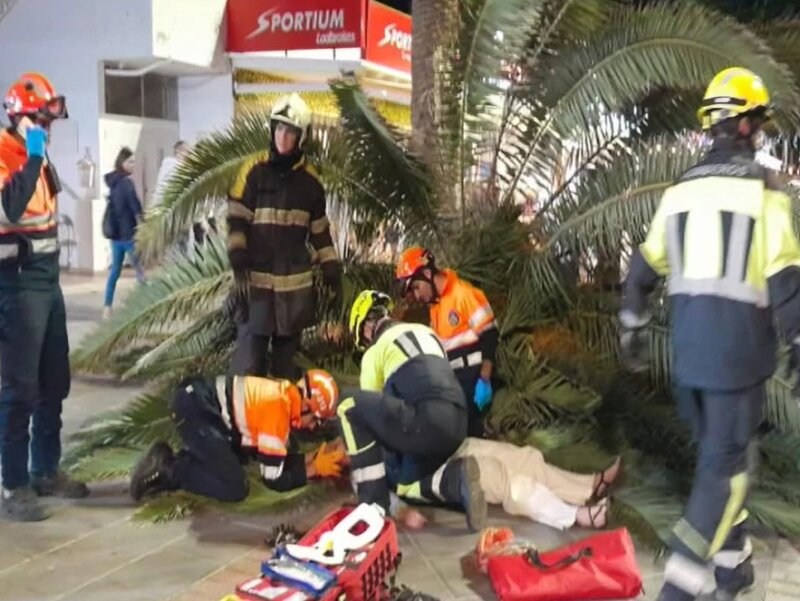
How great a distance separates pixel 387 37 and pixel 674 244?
1454 cm

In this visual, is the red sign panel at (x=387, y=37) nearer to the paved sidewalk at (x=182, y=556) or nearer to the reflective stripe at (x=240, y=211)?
the reflective stripe at (x=240, y=211)

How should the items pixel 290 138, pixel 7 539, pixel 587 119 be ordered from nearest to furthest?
pixel 7 539 → pixel 290 138 → pixel 587 119

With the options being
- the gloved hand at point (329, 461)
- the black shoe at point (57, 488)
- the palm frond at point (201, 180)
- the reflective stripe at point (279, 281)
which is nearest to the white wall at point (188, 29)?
the palm frond at point (201, 180)

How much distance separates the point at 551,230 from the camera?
20.7 feet

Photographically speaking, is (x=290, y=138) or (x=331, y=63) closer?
(x=290, y=138)

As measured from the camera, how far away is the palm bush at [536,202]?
5793 mm

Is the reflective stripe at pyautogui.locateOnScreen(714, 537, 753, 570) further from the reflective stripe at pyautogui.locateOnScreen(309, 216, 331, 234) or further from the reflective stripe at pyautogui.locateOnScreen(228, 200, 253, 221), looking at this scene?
the reflective stripe at pyautogui.locateOnScreen(228, 200, 253, 221)

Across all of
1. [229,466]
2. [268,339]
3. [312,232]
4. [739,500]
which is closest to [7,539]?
[229,466]

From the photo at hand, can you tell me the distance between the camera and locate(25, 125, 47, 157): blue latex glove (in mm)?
4895

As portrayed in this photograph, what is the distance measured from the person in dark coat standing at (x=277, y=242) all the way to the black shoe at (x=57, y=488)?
108cm

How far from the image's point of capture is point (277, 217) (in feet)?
18.7

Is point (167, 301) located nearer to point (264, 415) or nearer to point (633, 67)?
point (264, 415)

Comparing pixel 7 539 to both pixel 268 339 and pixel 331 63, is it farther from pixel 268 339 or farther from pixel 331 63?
pixel 331 63

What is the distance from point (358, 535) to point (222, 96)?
563 inches
